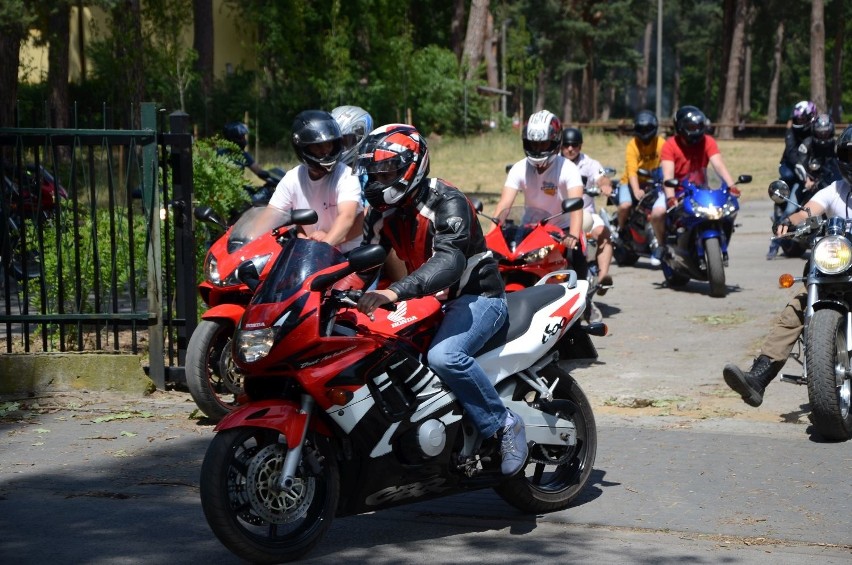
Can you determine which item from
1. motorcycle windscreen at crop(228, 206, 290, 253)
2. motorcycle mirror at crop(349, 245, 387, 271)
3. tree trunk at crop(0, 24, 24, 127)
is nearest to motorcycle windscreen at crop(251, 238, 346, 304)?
motorcycle mirror at crop(349, 245, 387, 271)

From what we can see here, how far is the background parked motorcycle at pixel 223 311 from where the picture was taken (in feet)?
25.4

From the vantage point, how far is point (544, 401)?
237 inches

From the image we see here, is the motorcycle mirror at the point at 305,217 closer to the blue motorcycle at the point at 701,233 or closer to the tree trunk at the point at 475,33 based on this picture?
the blue motorcycle at the point at 701,233

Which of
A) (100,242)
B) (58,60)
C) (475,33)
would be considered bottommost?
(100,242)

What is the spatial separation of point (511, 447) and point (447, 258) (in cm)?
94

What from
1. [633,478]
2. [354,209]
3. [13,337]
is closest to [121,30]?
[13,337]

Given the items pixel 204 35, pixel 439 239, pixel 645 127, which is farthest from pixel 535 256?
pixel 204 35

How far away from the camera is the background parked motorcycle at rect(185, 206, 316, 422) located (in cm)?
773

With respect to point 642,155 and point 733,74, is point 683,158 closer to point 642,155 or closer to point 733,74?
point 642,155

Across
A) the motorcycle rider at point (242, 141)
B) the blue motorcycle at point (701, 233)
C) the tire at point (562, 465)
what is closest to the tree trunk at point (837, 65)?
the blue motorcycle at point (701, 233)

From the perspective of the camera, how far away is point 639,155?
14.7 meters

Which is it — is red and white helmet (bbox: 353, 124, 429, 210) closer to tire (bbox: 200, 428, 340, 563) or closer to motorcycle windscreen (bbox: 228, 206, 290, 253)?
tire (bbox: 200, 428, 340, 563)

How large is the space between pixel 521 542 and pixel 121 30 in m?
18.1

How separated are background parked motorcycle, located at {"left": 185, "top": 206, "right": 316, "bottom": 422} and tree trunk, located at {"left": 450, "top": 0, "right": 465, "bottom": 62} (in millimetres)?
46560
